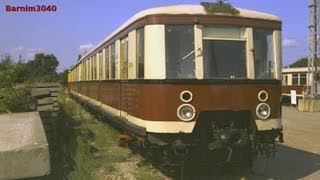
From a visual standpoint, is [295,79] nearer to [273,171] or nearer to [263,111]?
[273,171]

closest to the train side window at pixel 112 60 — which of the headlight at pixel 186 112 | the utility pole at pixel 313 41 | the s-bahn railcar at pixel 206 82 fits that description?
the s-bahn railcar at pixel 206 82

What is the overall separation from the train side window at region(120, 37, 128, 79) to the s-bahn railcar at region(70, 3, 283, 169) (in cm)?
107

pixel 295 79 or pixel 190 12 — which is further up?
pixel 190 12

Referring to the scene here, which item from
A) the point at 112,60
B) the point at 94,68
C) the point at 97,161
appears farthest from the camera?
the point at 94,68

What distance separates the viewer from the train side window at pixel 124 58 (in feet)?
33.6

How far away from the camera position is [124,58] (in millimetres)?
10500

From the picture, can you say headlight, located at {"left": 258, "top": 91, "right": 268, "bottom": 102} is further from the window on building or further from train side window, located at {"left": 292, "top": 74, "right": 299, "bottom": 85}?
train side window, located at {"left": 292, "top": 74, "right": 299, "bottom": 85}

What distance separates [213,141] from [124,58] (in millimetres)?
2931

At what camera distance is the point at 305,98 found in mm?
32875

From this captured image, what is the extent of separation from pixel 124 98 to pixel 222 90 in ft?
8.07

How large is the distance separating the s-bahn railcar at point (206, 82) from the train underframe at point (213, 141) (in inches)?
0.6

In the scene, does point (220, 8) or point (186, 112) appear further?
point (220, 8)

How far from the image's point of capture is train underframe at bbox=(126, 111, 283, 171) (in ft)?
27.5

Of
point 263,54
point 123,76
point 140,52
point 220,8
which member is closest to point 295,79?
point 123,76
